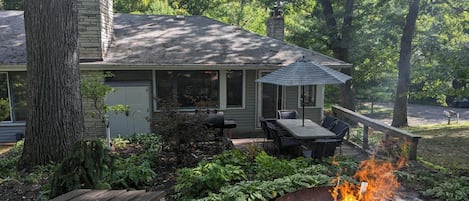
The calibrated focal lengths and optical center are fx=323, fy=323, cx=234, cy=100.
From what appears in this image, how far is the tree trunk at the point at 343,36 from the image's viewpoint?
16.2m

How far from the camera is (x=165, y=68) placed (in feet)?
31.3

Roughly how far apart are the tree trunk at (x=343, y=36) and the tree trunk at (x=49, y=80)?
1321cm

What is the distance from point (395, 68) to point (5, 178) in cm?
2031

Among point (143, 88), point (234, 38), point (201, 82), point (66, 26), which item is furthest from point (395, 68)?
point (66, 26)

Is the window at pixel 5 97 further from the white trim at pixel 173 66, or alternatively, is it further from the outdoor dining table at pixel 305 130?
the outdoor dining table at pixel 305 130

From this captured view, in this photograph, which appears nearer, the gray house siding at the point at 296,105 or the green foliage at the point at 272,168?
the green foliage at the point at 272,168

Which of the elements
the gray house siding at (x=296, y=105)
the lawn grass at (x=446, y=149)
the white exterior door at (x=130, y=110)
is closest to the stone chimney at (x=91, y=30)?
the white exterior door at (x=130, y=110)

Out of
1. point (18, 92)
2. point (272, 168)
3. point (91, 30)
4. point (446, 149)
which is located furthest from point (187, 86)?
point (446, 149)

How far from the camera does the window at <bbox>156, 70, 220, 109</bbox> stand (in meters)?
10.2

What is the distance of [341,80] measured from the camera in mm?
6867

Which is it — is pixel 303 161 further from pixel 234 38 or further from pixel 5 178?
pixel 234 38

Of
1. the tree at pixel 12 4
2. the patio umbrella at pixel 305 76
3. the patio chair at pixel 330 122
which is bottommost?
the patio chair at pixel 330 122

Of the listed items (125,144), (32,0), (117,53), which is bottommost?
(125,144)

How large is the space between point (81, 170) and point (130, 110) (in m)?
6.04
